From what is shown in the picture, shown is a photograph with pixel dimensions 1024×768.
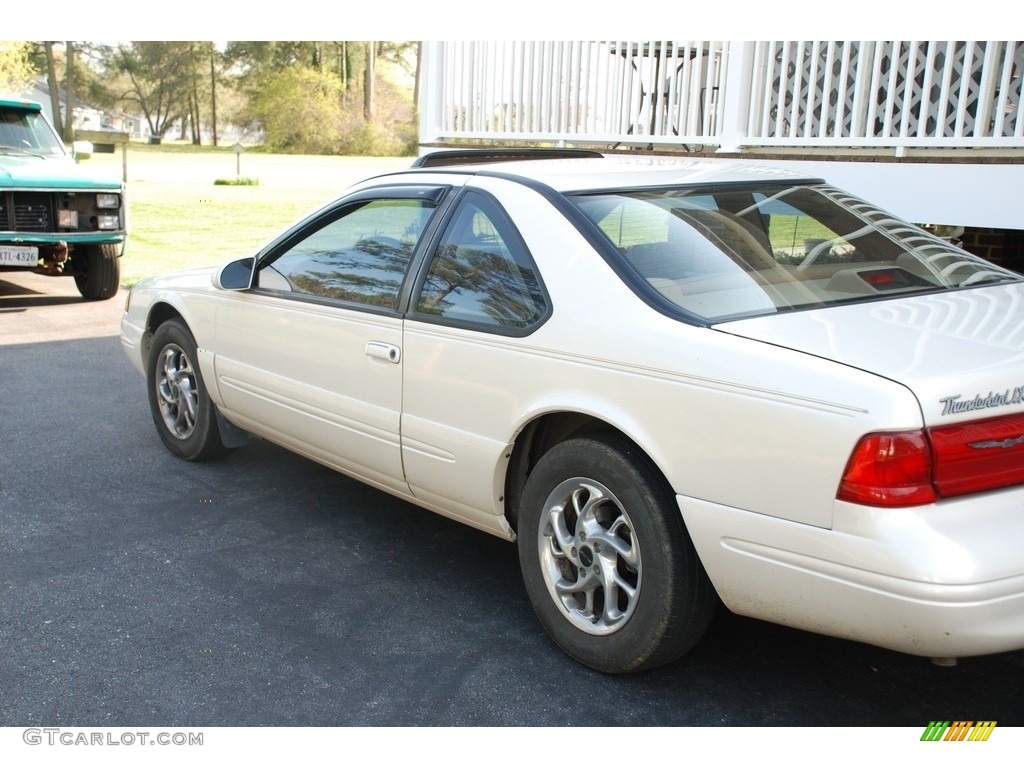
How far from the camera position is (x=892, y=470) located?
8.68 ft

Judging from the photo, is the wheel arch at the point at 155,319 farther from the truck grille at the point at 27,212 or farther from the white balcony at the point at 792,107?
the truck grille at the point at 27,212

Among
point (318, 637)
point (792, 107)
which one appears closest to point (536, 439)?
point (318, 637)

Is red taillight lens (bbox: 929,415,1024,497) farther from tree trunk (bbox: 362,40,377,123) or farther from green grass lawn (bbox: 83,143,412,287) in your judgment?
tree trunk (bbox: 362,40,377,123)

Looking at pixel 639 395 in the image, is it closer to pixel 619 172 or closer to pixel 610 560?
pixel 610 560

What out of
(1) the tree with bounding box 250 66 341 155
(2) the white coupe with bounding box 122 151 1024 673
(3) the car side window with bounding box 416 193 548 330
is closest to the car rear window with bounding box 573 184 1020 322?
(2) the white coupe with bounding box 122 151 1024 673

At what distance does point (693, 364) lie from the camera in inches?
119

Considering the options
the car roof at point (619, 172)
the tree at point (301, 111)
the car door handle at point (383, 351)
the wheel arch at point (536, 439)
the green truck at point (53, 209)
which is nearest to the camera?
the wheel arch at point (536, 439)

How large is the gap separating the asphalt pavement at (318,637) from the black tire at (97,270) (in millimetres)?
6141

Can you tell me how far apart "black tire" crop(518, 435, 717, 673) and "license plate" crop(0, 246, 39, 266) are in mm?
8315

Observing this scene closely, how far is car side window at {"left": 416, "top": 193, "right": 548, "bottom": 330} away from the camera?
11.9 feet

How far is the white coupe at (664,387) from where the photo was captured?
2.69 meters

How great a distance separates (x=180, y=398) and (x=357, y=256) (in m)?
1.75

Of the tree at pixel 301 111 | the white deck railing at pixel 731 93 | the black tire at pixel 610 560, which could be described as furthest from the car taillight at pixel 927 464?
the tree at pixel 301 111

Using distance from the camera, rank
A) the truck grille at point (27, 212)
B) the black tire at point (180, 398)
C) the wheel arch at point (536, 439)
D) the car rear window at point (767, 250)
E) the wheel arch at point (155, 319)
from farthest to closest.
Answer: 1. the truck grille at point (27, 212)
2. the wheel arch at point (155, 319)
3. the black tire at point (180, 398)
4. the wheel arch at point (536, 439)
5. the car rear window at point (767, 250)
